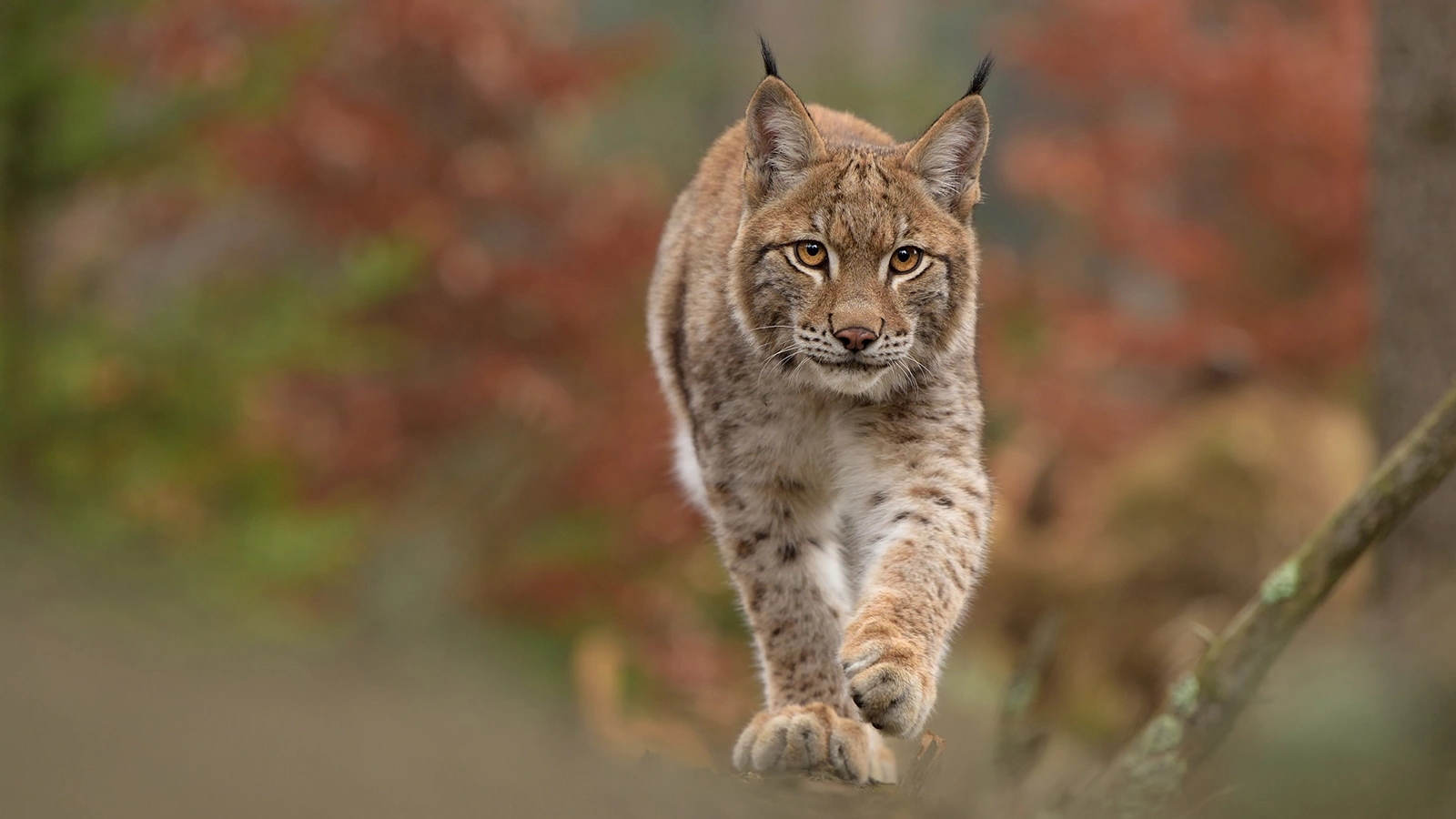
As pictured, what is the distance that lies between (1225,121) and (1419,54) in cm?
452

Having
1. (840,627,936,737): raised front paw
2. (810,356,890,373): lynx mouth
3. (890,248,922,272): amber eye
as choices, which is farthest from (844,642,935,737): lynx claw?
(890,248,922,272): amber eye

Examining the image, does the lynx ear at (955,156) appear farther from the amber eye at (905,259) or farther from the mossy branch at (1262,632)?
the mossy branch at (1262,632)

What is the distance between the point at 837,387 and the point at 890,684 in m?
0.86

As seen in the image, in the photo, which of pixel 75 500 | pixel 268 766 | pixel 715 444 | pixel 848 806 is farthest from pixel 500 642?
pixel 268 766

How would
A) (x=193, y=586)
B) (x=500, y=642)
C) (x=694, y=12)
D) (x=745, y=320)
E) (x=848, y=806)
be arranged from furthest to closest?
(x=694, y=12), (x=500, y=642), (x=193, y=586), (x=745, y=320), (x=848, y=806)

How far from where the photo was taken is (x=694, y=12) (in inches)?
766

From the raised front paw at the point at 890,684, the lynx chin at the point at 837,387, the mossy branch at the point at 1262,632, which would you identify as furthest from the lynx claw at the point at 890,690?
the mossy branch at the point at 1262,632

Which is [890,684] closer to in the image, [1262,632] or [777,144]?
[1262,632]

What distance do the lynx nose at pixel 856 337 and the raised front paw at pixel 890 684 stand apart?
0.74 meters

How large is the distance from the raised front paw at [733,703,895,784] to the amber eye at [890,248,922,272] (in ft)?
3.75

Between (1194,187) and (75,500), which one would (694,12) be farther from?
(75,500)

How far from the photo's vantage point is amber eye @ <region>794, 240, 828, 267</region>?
12.3 ft

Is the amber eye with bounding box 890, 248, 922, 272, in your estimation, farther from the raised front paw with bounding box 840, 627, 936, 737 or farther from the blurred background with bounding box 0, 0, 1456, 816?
the blurred background with bounding box 0, 0, 1456, 816

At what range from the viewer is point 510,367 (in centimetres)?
816
